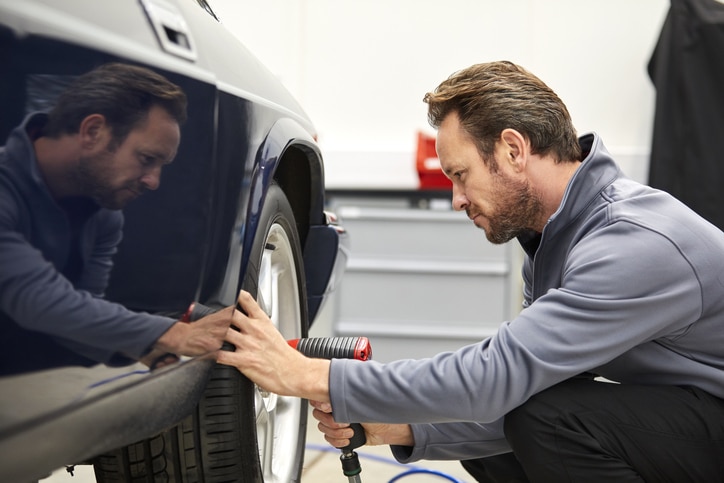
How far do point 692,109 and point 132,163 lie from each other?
3629 mm

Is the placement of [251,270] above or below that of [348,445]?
above

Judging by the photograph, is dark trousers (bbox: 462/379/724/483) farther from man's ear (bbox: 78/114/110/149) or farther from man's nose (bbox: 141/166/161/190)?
man's ear (bbox: 78/114/110/149)

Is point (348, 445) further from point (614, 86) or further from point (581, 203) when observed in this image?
point (614, 86)

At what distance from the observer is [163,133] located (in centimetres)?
94

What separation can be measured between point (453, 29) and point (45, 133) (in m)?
4.51

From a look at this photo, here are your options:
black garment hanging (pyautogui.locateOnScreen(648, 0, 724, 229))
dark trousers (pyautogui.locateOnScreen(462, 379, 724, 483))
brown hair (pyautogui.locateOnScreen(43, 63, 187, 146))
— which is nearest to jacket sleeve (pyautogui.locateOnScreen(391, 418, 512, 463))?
dark trousers (pyautogui.locateOnScreen(462, 379, 724, 483))

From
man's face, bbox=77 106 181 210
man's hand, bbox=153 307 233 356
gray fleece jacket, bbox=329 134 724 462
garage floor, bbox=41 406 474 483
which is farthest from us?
garage floor, bbox=41 406 474 483

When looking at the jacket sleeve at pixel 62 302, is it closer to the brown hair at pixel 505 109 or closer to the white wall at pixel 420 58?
the brown hair at pixel 505 109

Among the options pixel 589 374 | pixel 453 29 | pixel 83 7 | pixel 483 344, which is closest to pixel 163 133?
pixel 83 7

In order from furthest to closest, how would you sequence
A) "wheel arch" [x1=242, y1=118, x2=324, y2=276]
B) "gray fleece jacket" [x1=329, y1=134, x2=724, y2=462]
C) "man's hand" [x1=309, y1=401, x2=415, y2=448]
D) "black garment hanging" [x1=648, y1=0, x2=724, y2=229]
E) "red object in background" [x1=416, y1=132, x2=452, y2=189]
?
"red object in background" [x1=416, y1=132, x2=452, y2=189] → "black garment hanging" [x1=648, y1=0, x2=724, y2=229] → "man's hand" [x1=309, y1=401, x2=415, y2=448] → "gray fleece jacket" [x1=329, y1=134, x2=724, y2=462] → "wheel arch" [x1=242, y1=118, x2=324, y2=276]

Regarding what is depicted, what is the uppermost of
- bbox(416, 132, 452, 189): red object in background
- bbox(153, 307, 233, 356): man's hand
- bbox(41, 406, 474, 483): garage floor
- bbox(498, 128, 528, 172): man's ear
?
bbox(498, 128, 528, 172): man's ear

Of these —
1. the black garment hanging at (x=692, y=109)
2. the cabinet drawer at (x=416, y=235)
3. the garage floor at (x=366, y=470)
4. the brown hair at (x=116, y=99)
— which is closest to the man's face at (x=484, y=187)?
the brown hair at (x=116, y=99)

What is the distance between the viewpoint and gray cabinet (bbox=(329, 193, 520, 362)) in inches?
153

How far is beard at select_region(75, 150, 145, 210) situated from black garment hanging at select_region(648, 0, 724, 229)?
3.60 metres
